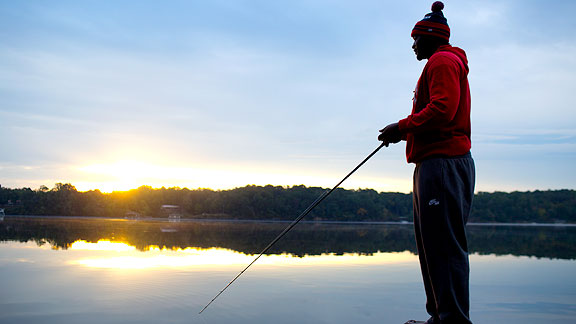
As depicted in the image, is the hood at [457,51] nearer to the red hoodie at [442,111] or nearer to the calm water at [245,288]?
the red hoodie at [442,111]

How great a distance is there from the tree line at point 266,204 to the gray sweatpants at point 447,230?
67.4 meters

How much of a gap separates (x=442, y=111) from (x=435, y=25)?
25.8 inches

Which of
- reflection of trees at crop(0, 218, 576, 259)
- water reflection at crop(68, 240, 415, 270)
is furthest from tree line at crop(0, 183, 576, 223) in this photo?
water reflection at crop(68, 240, 415, 270)

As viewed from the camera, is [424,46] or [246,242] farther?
[246,242]

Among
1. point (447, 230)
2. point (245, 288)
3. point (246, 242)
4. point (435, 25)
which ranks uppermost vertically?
point (435, 25)

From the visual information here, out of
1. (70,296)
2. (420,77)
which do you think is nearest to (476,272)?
(70,296)

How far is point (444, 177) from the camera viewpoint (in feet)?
8.98

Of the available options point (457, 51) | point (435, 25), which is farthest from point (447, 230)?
point (435, 25)

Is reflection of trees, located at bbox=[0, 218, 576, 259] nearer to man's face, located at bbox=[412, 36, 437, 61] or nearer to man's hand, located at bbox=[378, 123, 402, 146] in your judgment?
man's hand, located at bbox=[378, 123, 402, 146]

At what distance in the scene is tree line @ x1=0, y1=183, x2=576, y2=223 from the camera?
71.0 metres

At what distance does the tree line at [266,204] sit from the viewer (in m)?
71.0

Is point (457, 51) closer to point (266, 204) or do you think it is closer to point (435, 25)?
point (435, 25)

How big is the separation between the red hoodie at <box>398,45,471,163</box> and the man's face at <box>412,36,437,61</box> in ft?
0.28

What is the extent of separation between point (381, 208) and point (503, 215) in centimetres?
2011
